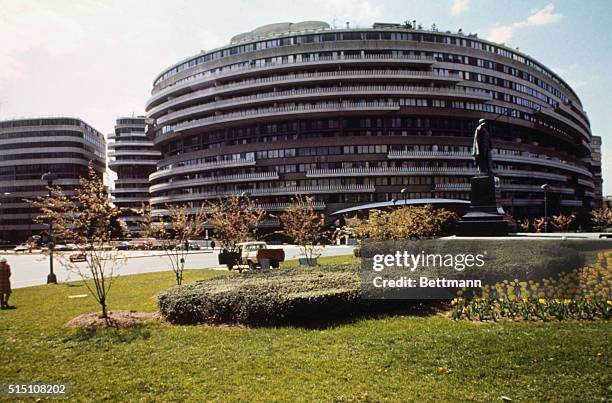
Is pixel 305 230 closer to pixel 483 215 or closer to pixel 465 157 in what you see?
pixel 483 215

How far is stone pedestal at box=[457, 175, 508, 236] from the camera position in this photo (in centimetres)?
1648

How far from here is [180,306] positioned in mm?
9883

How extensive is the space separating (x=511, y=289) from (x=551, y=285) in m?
0.93

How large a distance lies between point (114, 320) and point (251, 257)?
13.6 meters

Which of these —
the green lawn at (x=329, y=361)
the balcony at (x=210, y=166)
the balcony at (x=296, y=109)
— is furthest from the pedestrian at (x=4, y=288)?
the balcony at (x=296, y=109)

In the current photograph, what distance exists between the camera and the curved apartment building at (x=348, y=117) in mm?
57281

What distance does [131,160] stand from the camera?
338 ft

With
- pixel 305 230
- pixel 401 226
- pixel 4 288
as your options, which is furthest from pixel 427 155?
pixel 4 288

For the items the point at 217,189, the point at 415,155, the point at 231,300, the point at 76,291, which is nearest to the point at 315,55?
the point at 415,155

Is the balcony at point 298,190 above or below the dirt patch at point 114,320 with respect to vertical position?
above

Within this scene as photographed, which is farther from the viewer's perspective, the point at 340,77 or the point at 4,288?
the point at 340,77

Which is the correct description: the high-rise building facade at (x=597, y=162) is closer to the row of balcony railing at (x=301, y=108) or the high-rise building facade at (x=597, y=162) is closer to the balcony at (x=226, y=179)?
the row of balcony railing at (x=301, y=108)

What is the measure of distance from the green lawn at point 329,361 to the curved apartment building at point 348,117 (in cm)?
4757

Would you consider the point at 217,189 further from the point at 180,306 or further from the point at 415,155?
the point at 180,306
